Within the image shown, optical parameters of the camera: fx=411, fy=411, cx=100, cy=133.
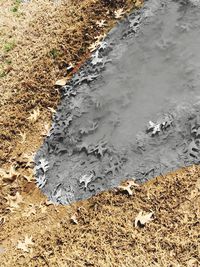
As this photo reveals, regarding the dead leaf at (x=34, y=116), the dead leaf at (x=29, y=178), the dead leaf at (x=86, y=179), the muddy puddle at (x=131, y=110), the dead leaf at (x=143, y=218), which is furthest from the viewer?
the dead leaf at (x=34, y=116)

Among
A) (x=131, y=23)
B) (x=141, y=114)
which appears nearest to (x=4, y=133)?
(x=141, y=114)

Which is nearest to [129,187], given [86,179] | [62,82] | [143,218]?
[143,218]

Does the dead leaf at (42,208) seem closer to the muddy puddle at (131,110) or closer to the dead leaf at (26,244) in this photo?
the muddy puddle at (131,110)


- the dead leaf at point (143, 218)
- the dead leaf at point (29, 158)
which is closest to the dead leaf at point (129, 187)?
the dead leaf at point (143, 218)

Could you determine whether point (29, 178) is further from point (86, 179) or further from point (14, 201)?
point (86, 179)

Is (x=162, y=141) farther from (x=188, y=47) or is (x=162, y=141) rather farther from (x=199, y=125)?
(x=188, y=47)

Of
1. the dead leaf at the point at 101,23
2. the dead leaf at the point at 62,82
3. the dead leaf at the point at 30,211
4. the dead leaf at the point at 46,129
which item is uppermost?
the dead leaf at the point at 101,23
